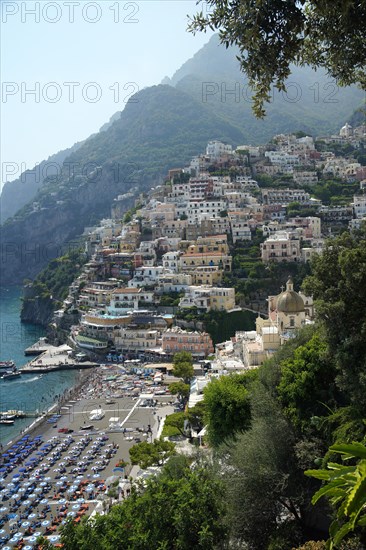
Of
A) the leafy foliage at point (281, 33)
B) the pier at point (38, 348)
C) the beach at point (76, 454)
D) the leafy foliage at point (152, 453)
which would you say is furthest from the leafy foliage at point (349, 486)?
the pier at point (38, 348)

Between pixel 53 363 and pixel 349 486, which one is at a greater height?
pixel 349 486

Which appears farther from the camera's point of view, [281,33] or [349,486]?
[281,33]

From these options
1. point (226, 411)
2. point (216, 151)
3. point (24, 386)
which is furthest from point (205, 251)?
point (226, 411)

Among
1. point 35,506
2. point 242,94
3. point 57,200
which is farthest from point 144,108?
point 35,506

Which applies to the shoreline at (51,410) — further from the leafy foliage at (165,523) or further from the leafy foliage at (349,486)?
the leafy foliage at (349,486)

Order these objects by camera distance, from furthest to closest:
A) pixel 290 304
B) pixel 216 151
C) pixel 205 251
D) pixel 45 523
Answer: pixel 216 151, pixel 205 251, pixel 290 304, pixel 45 523

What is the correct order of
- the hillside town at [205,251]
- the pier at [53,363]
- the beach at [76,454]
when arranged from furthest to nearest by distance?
the pier at [53,363], the hillside town at [205,251], the beach at [76,454]

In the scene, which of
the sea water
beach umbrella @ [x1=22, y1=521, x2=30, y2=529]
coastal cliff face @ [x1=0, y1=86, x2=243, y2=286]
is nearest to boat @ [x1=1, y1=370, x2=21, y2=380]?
the sea water

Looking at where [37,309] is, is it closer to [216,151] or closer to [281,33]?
[216,151]
